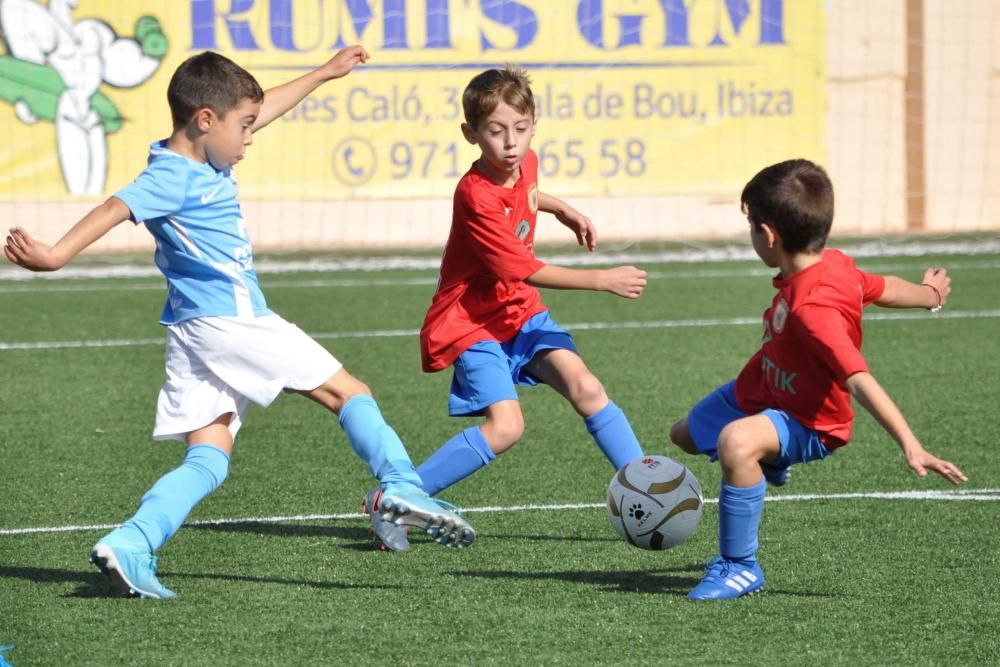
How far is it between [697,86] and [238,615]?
11.0 m

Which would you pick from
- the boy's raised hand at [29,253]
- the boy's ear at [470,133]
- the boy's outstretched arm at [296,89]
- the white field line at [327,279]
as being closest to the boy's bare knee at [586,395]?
the boy's ear at [470,133]

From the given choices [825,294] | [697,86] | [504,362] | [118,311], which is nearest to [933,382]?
[504,362]

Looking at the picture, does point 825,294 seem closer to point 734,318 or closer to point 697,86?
point 734,318

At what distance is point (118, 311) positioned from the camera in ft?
34.5

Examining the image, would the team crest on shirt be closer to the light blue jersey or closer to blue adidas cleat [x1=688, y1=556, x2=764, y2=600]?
blue adidas cleat [x1=688, y1=556, x2=764, y2=600]

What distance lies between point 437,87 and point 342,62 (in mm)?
9351

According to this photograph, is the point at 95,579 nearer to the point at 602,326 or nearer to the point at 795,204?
the point at 795,204

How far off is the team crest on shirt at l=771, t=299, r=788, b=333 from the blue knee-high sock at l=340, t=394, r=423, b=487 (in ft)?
3.31

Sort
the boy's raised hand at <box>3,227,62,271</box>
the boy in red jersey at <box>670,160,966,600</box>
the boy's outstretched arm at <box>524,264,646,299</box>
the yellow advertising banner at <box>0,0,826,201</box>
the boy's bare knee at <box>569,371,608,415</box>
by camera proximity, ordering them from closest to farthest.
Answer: the boy's raised hand at <box>3,227,62,271</box>, the boy in red jersey at <box>670,160,966,600</box>, the boy's outstretched arm at <box>524,264,646,299</box>, the boy's bare knee at <box>569,371,608,415</box>, the yellow advertising banner at <box>0,0,826,201</box>

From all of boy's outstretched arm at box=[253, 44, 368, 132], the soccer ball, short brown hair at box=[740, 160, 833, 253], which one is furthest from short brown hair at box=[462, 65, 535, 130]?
the soccer ball

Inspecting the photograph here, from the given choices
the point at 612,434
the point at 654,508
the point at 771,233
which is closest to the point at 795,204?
the point at 771,233

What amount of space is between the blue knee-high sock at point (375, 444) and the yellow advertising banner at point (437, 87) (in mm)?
9697

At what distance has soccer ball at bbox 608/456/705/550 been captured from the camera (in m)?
4.38

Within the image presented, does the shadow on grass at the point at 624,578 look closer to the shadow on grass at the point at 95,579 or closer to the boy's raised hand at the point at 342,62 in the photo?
the shadow on grass at the point at 95,579
